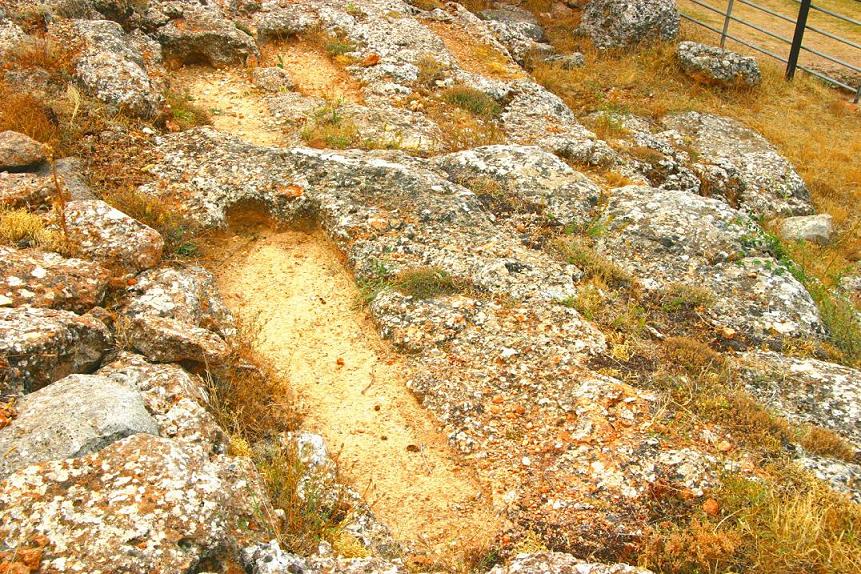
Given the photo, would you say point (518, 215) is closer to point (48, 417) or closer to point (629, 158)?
point (629, 158)

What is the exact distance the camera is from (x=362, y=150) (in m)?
9.01

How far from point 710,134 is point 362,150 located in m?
7.31

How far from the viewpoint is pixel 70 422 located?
4.16m

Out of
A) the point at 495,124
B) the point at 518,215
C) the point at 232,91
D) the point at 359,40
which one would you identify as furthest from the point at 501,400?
the point at 359,40

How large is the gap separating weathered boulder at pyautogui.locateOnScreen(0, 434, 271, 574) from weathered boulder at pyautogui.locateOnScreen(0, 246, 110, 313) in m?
1.90

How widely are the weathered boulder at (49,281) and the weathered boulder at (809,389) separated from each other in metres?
5.98

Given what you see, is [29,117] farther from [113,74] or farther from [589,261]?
[589,261]

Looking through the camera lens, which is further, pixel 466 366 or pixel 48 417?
pixel 466 366

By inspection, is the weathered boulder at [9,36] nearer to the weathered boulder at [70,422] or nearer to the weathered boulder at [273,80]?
the weathered boulder at [273,80]

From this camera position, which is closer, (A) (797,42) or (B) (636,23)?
(B) (636,23)

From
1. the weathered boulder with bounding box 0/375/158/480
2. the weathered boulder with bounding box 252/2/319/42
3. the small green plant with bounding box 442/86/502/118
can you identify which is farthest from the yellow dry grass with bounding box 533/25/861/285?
the weathered boulder with bounding box 0/375/158/480

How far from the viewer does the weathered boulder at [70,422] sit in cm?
400

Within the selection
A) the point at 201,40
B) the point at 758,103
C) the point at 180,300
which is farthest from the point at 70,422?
the point at 758,103

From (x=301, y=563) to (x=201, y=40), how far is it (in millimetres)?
9515
